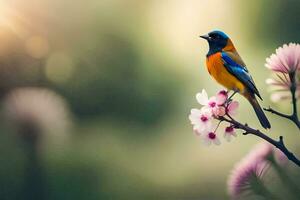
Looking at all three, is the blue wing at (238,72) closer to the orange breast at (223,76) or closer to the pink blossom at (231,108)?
the orange breast at (223,76)

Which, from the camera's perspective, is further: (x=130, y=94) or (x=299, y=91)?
(x=130, y=94)

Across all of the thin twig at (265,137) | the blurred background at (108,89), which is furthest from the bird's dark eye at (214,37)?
the thin twig at (265,137)

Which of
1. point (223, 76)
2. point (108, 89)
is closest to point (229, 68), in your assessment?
point (223, 76)

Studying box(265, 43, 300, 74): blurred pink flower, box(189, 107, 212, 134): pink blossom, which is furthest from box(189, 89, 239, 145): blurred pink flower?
box(265, 43, 300, 74): blurred pink flower

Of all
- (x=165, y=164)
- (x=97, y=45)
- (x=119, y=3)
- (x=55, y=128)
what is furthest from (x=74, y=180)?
(x=119, y=3)

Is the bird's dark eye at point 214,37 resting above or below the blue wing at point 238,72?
above

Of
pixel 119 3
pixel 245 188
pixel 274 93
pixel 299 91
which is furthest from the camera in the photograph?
pixel 119 3

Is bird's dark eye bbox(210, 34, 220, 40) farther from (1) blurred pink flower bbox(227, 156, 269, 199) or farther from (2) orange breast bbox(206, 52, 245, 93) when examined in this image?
(1) blurred pink flower bbox(227, 156, 269, 199)

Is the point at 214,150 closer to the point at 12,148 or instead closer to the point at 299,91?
the point at 299,91
